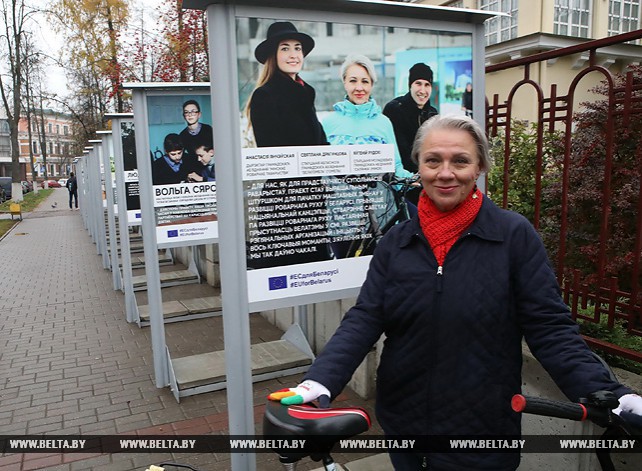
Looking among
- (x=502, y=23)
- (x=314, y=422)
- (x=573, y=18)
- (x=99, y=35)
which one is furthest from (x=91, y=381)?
(x=573, y=18)

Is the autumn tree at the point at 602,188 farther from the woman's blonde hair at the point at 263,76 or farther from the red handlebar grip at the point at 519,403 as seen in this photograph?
the woman's blonde hair at the point at 263,76

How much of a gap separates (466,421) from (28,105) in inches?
1690

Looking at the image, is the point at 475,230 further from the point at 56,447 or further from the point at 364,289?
the point at 56,447

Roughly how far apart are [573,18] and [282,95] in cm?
1760

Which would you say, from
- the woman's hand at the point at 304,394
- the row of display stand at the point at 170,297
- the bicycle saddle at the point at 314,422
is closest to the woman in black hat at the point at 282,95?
the woman's hand at the point at 304,394

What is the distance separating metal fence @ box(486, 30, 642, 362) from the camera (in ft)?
9.03

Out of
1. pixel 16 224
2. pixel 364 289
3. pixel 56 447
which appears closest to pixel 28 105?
pixel 16 224

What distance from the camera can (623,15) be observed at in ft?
57.1

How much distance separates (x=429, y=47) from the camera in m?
2.86

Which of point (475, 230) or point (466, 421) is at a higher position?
point (475, 230)

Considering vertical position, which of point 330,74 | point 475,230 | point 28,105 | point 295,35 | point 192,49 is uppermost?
point 28,105

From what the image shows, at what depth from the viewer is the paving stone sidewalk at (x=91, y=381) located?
3785 mm

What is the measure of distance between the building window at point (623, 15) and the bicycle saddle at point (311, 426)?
776 inches

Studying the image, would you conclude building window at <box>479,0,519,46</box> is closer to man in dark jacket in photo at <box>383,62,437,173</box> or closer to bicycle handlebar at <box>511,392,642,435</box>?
man in dark jacket in photo at <box>383,62,437,173</box>
